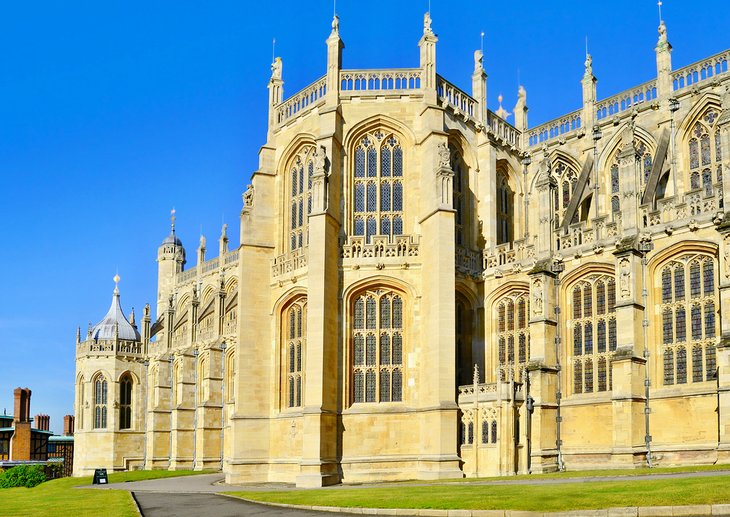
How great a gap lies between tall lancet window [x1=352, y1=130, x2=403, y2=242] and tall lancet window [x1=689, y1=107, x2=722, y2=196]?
42.4ft

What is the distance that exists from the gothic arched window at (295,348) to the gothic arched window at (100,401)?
3313 cm

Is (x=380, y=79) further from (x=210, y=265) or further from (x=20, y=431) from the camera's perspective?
(x=20, y=431)

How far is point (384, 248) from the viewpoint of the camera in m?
37.8

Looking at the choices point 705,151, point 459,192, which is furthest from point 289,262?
point 705,151

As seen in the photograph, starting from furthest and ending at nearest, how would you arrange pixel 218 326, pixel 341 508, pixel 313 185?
pixel 218 326 < pixel 313 185 < pixel 341 508

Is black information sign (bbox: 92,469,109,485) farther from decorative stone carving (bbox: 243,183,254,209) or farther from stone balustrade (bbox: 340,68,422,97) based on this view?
stone balustrade (bbox: 340,68,422,97)

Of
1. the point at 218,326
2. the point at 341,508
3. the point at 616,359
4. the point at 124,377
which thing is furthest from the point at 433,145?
the point at 124,377

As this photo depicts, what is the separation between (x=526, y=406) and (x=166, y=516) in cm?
1602

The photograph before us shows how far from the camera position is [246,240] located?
132 ft

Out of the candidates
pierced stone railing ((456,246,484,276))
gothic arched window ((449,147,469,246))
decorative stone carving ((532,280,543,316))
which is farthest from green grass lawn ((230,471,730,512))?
gothic arched window ((449,147,469,246))

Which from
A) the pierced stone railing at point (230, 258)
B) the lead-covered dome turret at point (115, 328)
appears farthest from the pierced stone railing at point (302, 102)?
the lead-covered dome turret at point (115, 328)

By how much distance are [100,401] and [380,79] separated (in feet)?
131

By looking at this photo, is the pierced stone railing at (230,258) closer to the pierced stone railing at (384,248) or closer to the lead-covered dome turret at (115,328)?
the lead-covered dome turret at (115,328)

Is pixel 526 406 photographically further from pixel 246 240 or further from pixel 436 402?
pixel 246 240
